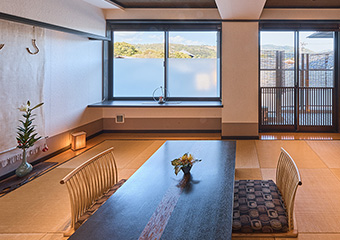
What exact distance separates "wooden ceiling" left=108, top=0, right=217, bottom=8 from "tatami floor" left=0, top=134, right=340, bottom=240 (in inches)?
104

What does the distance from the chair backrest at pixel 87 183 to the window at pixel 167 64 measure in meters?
4.46

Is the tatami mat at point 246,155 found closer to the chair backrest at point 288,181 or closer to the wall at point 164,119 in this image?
the wall at point 164,119

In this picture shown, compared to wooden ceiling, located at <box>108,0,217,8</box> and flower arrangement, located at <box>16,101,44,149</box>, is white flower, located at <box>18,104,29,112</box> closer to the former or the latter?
flower arrangement, located at <box>16,101,44,149</box>

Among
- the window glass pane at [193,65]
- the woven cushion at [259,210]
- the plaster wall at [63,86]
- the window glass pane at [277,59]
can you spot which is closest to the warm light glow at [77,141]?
the plaster wall at [63,86]

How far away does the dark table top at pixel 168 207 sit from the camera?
139cm

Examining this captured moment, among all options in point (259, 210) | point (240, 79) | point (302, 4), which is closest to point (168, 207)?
point (259, 210)

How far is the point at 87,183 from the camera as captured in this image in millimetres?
2139

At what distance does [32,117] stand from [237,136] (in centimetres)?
382

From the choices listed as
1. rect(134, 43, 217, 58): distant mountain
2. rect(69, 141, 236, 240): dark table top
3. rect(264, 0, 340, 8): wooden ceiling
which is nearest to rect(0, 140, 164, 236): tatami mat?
rect(69, 141, 236, 240): dark table top

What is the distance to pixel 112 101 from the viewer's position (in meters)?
6.73

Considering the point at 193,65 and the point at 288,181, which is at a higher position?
the point at 193,65

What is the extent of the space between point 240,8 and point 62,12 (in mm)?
2796

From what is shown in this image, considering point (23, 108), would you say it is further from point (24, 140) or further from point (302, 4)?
point (302, 4)

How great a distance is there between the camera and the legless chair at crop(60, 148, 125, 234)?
6.33ft
